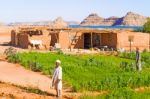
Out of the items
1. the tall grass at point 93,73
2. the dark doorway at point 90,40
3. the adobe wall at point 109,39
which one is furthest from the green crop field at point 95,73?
the dark doorway at point 90,40

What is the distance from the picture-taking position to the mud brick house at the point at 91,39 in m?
46.6

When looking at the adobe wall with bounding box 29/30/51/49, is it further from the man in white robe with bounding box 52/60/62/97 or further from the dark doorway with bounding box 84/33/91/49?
the man in white robe with bounding box 52/60/62/97

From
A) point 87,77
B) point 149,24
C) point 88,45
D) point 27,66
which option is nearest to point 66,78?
point 87,77

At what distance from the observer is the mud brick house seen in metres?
46.6

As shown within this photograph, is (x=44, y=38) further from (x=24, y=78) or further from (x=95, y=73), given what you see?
(x=24, y=78)

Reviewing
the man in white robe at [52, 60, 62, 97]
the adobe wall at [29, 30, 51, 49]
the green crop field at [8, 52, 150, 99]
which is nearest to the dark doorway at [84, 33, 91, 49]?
the adobe wall at [29, 30, 51, 49]

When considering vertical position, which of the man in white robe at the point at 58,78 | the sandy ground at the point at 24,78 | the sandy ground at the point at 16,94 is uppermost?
the man in white robe at the point at 58,78

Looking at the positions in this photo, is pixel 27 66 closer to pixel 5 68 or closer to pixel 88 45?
pixel 5 68

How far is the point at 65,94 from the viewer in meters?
19.7

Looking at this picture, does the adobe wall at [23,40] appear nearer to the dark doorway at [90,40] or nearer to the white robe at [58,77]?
the dark doorway at [90,40]

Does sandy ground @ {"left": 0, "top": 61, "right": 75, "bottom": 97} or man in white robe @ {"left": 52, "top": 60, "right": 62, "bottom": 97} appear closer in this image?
man in white robe @ {"left": 52, "top": 60, "right": 62, "bottom": 97}

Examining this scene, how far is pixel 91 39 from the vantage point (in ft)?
155

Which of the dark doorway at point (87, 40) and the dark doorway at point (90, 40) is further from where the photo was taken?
the dark doorway at point (87, 40)

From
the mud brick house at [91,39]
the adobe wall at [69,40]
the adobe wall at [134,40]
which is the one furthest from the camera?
the adobe wall at [69,40]
